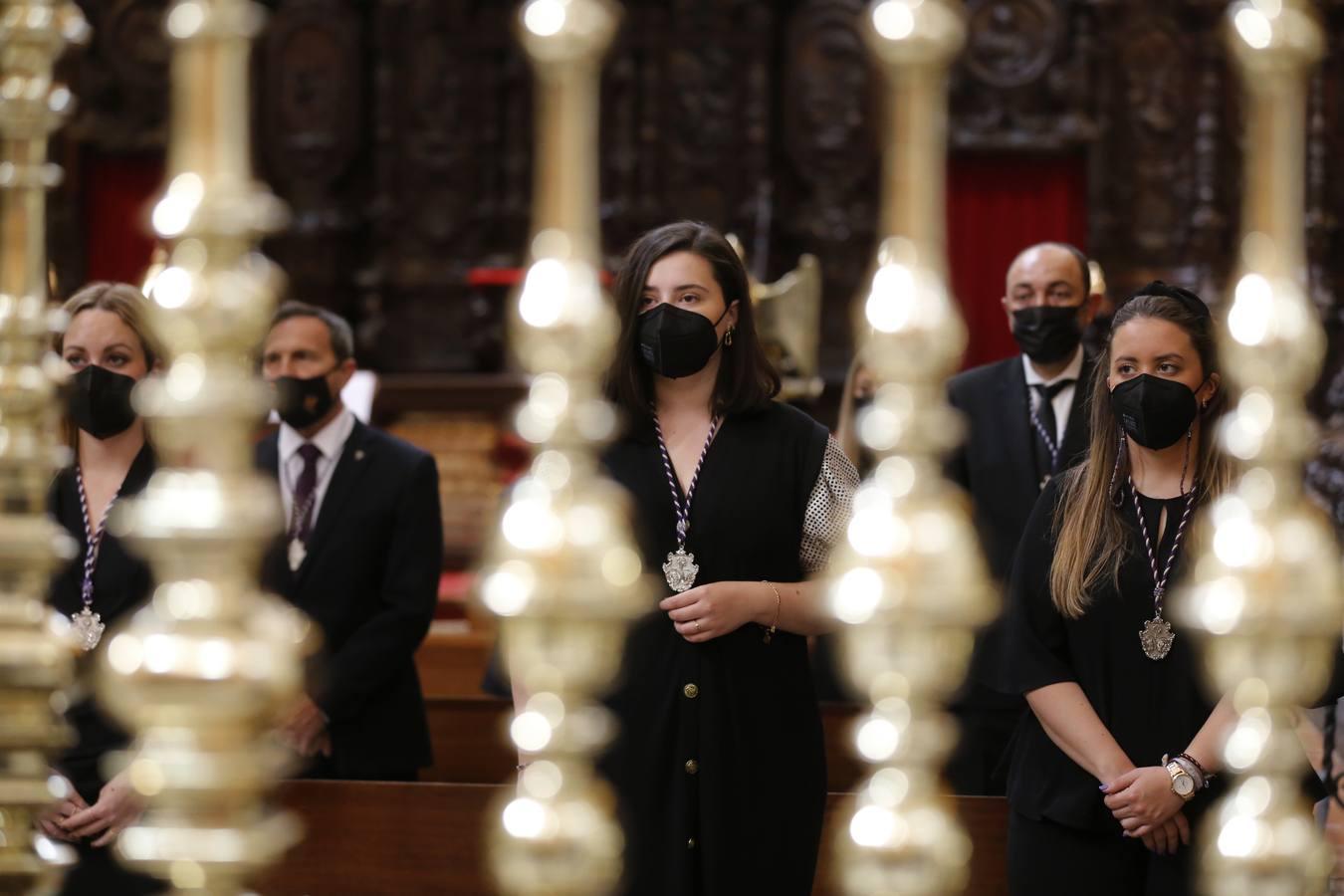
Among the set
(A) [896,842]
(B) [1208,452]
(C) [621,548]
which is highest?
(B) [1208,452]

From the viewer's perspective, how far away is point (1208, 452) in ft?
8.74

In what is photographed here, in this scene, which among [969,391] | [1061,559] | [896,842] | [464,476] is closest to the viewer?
[896,842]

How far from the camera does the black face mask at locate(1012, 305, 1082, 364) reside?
4152 mm

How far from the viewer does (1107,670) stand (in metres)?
2.65

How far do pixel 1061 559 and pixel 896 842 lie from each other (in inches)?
69.7

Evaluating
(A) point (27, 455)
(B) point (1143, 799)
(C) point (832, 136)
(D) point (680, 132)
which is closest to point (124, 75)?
(D) point (680, 132)

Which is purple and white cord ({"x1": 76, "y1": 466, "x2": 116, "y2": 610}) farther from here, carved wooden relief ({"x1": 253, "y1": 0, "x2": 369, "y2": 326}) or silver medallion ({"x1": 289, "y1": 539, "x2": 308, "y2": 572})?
carved wooden relief ({"x1": 253, "y1": 0, "x2": 369, "y2": 326})

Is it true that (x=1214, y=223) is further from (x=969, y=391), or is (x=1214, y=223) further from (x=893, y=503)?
(x=893, y=503)

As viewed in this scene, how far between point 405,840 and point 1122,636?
150 cm

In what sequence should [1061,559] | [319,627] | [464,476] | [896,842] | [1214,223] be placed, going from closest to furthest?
1. [896,842]
2. [1061,559]
3. [319,627]
4. [464,476]
5. [1214,223]

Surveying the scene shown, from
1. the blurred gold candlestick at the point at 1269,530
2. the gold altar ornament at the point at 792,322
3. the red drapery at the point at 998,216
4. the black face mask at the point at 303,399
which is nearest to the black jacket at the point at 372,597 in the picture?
the black face mask at the point at 303,399

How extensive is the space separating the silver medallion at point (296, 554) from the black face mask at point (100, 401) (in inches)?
35.3

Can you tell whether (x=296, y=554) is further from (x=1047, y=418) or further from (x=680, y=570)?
(x=1047, y=418)

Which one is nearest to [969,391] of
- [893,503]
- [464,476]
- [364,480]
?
[364,480]
